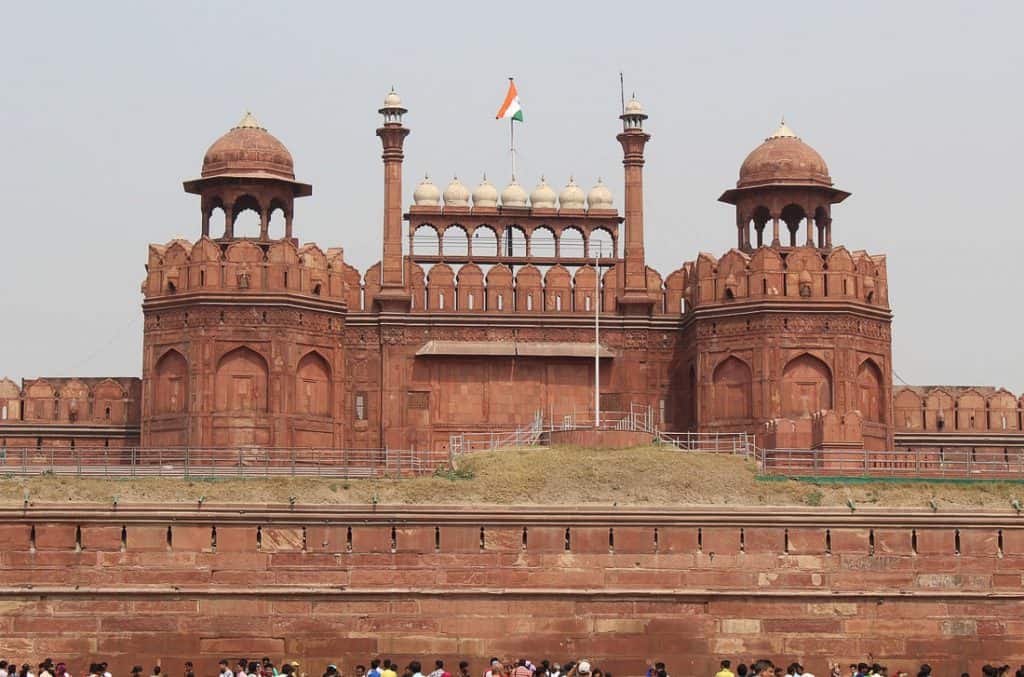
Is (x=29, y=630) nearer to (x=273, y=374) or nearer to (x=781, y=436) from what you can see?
(x=273, y=374)

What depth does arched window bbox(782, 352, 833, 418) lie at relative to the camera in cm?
5409

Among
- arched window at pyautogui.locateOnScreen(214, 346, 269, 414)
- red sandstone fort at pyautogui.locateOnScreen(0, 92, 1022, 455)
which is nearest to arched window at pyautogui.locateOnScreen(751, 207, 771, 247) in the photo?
red sandstone fort at pyautogui.locateOnScreen(0, 92, 1022, 455)

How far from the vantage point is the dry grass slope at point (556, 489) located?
151 ft

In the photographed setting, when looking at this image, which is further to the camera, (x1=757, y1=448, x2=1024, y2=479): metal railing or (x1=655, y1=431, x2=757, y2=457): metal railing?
(x1=655, y1=431, x2=757, y2=457): metal railing

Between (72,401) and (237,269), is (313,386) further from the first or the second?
(72,401)

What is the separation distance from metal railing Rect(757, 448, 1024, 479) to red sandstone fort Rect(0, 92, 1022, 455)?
2.07ft

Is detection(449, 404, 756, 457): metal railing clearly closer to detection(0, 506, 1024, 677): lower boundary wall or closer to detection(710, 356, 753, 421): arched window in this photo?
detection(710, 356, 753, 421): arched window

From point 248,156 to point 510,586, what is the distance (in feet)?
51.9

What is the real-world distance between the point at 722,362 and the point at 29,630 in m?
19.0

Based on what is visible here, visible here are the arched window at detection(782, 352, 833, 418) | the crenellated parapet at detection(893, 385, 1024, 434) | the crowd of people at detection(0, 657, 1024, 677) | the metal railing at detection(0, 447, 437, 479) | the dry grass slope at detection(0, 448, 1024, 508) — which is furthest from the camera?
the crenellated parapet at detection(893, 385, 1024, 434)

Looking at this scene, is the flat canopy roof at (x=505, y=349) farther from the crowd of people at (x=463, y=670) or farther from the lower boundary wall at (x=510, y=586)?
the crowd of people at (x=463, y=670)

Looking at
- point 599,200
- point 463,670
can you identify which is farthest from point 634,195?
point 463,670

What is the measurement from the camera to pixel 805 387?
5425cm

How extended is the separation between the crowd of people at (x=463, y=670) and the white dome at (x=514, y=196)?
16.7m
